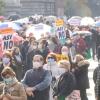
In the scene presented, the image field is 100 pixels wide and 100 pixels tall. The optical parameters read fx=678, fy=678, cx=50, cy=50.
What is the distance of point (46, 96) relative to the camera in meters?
12.1

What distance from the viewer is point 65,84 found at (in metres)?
11.9

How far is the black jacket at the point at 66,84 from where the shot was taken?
11938 mm

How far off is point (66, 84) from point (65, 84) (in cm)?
2

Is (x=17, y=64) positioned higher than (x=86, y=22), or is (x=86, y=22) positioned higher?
(x=86, y=22)

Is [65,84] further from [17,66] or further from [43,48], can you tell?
[43,48]

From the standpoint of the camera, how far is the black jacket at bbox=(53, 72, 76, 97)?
39.2 feet

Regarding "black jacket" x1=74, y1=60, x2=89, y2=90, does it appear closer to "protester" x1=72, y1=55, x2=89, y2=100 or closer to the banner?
"protester" x1=72, y1=55, x2=89, y2=100

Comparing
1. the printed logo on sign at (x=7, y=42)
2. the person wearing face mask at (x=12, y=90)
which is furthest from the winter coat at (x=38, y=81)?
the printed logo on sign at (x=7, y=42)

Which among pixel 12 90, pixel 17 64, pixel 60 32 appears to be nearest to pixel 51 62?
pixel 17 64

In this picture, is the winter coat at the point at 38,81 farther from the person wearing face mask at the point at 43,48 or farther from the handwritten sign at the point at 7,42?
the handwritten sign at the point at 7,42

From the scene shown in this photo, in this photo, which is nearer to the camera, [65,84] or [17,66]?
[65,84]

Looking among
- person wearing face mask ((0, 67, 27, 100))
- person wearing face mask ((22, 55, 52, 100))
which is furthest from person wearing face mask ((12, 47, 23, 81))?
person wearing face mask ((0, 67, 27, 100))

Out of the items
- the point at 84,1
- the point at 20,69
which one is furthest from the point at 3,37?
the point at 84,1

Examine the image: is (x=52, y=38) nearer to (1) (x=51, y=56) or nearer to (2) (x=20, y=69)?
(2) (x=20, y=69)
